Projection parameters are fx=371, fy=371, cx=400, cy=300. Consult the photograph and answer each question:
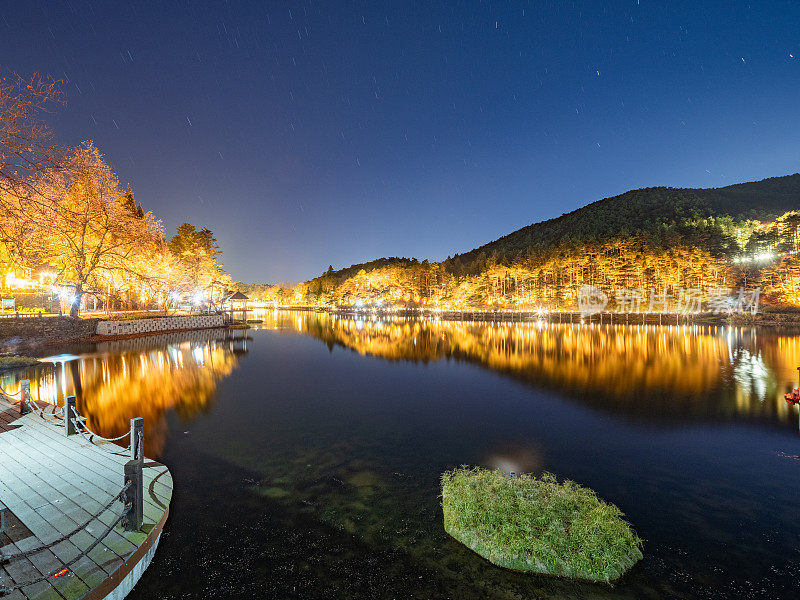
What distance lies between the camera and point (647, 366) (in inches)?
899

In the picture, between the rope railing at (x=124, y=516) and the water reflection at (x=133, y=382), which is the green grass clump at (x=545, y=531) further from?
the water reflection at (x=133, y=382)

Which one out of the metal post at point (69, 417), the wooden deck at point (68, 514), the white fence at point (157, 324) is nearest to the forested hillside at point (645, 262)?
the white fence at point (157, 324)

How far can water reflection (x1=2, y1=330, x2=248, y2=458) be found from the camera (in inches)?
484

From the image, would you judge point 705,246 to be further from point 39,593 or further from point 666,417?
point 39,593

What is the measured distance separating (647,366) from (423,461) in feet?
65.1

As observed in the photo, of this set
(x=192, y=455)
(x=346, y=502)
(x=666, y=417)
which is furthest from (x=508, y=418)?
(x=192, y=455)

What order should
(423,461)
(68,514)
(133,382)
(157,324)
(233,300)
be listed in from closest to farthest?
(68,514), (423,461), (133,382), (157,324), (233,300)

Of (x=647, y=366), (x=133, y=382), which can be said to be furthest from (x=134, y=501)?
(x=647, y=366)

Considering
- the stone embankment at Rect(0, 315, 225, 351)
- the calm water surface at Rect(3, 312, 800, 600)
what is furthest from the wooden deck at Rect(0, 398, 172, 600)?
the stone embankment at Rect(0, 315, 225, 351)

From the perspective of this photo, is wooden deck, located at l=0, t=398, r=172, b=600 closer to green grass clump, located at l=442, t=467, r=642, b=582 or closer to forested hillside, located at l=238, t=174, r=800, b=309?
green grass clump, located at l=442, t=467, r=642, b=582

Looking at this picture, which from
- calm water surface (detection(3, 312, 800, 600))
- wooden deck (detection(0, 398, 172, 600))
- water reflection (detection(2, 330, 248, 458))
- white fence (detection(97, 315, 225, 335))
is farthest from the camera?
white fence (detection(97, 315, 225, 335))

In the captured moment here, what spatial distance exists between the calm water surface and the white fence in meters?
11.5

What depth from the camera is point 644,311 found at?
66062 mm

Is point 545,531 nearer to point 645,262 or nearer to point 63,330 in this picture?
point 63,330
